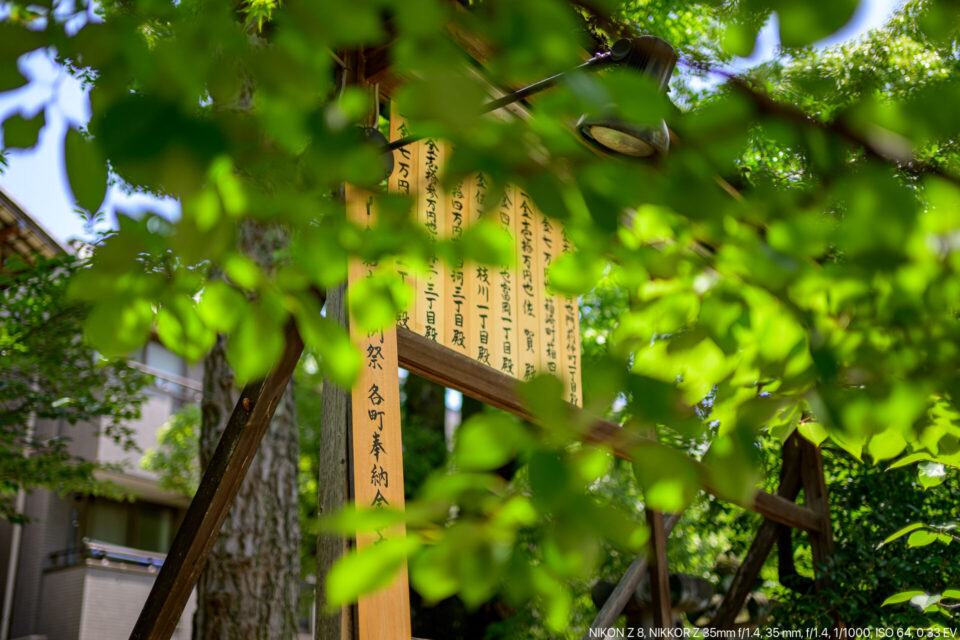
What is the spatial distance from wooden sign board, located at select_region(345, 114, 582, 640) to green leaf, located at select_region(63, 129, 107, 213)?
1393mm

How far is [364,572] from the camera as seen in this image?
2.38 feet

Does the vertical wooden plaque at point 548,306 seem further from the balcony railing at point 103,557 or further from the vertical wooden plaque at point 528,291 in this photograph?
the balcony railing at point 103,557

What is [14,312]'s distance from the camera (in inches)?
245

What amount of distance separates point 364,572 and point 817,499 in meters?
5.63

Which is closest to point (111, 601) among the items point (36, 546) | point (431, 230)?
point (36, 546)

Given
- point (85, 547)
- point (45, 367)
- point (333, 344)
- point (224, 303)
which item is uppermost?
point (45, 367)

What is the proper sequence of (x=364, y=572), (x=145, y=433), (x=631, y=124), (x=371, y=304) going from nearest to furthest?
(x=364, y=572) < (x=371, y=304) < (x=631, y=124) < (x=145, y=433)

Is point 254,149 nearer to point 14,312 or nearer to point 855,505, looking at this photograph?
point 855,505

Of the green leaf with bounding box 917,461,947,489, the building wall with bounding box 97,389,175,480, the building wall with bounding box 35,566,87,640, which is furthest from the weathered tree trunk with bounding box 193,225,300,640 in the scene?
the building wall with bounding box 97,389,175,480

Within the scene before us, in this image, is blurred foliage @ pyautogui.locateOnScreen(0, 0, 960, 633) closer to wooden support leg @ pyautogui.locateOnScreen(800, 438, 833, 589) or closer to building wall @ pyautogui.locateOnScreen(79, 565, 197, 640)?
wooden support leg @ pyautogui.locateOnScreen(800, 438, 833, 589)

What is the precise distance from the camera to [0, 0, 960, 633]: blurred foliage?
2.53 ft

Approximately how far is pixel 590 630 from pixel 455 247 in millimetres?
3594

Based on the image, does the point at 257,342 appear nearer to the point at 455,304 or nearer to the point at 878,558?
the point at 455,304

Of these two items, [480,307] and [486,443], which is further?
[480,307]
